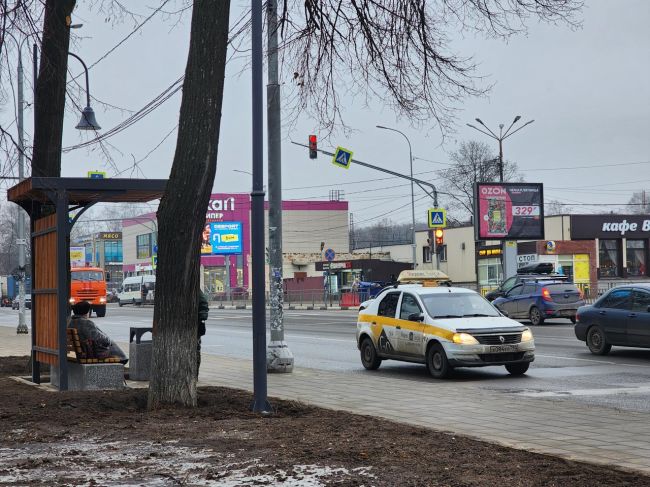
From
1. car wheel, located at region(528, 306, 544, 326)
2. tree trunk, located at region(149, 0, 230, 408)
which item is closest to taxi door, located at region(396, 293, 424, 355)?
tree trunk, located at region(149, 0, 230, 408)

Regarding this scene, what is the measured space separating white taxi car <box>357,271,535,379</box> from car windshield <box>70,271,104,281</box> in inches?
1555

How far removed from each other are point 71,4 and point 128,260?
112538mm

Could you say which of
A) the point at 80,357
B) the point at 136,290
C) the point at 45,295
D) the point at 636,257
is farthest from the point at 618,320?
the point at 136,290

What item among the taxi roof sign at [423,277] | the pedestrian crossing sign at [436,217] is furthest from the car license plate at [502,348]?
the pedestrian crossing sign at [436,217]

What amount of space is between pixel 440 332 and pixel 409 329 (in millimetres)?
971

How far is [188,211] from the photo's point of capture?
36.4 feet

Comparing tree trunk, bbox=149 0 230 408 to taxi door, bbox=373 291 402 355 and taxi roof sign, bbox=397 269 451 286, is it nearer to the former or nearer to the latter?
taxi door, bbox=373 291 402 355

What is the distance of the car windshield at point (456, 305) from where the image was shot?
17516mm

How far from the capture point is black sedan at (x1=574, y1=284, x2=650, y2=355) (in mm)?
19328

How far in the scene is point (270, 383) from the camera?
15320 mm

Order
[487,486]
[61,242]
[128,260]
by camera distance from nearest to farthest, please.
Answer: [487,486], [61,242], [128,260]

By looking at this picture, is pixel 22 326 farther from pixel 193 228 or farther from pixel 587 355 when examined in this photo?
pixel 193 228

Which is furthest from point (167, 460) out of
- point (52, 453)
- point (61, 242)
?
point (61, 242)

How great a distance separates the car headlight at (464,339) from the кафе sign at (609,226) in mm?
58602
